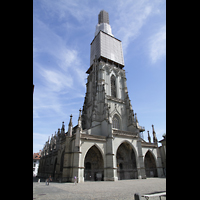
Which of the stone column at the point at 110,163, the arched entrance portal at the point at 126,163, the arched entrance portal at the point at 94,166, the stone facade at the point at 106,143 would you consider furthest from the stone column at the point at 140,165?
the arched entrance portal at the point at 94,166

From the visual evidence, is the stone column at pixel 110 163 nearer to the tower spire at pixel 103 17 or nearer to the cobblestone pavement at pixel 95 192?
the cobblestone pavement at pixel 95 192

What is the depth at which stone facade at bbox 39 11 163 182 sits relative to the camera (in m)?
20.8

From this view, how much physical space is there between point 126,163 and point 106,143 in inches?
271

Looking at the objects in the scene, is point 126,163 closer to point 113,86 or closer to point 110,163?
point 110,163

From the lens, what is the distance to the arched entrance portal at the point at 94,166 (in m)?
21.8

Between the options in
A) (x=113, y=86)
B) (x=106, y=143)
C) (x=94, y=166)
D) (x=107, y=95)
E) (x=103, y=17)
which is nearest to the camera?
(x=106, y=143)

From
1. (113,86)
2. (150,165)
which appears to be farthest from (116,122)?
(150,165)

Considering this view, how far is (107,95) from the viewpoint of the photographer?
104ft

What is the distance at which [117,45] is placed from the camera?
4431cm

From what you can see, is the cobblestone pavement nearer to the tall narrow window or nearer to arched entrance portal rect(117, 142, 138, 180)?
arched entrance portal rect(117, 142, 138, 180)

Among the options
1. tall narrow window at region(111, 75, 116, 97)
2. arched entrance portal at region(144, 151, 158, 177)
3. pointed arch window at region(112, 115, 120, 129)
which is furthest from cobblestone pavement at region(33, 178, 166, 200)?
tall narrow window at region(111, 75, 116, 97)
